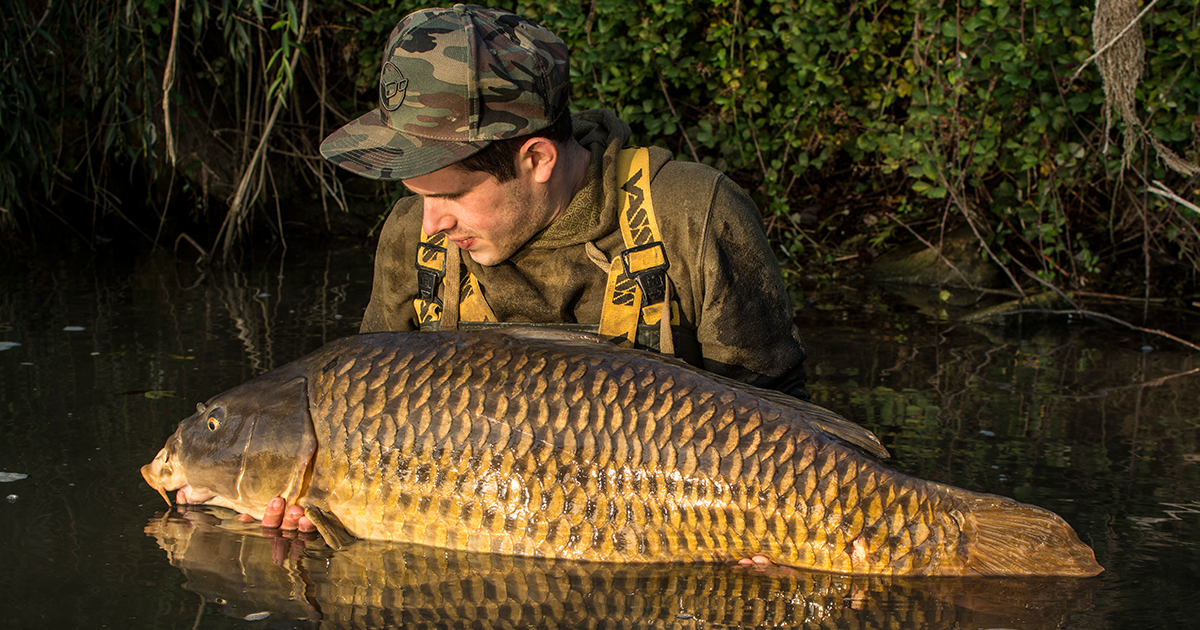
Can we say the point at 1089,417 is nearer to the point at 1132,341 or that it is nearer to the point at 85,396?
the point at 1132,341

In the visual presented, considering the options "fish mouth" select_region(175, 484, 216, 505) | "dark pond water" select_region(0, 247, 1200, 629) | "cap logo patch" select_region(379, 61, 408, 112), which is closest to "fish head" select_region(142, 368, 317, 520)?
"fish mouth" select_region(175, 484, 216, 505)

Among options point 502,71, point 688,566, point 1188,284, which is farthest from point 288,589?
point 1188,284

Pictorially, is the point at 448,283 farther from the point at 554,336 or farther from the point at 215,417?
the point at 215,417

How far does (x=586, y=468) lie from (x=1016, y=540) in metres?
0.93

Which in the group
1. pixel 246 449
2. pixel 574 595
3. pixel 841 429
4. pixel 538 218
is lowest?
pixel 574 595

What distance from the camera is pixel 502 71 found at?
2.57m

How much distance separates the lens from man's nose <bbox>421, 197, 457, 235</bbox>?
268 cm

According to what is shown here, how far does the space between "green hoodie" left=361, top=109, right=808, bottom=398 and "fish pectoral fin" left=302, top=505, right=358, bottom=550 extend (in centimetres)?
71

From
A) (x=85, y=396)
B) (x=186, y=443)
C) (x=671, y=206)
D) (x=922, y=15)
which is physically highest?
(x=922, y=15)

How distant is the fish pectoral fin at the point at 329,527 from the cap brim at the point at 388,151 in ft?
2.60

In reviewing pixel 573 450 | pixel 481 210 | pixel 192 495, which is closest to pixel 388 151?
pixel 481 210

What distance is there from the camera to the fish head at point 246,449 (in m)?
2.49

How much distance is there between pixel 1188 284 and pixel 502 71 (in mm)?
4709

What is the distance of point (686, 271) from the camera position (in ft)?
9.77
